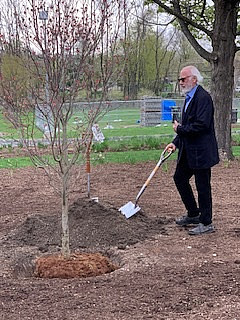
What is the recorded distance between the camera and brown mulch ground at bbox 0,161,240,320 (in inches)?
175

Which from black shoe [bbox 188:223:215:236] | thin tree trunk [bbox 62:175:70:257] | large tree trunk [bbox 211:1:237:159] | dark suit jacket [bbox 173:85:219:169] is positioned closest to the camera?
thin tree trunk [bbox 62:175:70:257]

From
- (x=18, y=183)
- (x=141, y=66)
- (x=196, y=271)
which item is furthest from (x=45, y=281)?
(x=141, y=66)

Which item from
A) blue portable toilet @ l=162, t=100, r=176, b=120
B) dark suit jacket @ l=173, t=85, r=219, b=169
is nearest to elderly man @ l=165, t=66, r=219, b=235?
dark suit jacket @ l=173, t=85, r=219, b=169

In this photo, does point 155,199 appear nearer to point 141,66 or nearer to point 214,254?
point 214,254

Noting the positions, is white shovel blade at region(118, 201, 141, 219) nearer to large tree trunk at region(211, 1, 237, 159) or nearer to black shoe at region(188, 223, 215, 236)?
black shoe at region(188, 223, 215, 236)

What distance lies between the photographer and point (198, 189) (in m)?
6.77

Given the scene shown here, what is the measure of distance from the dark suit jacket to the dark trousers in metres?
0.14

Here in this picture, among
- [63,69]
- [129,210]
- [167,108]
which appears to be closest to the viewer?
[63,69]

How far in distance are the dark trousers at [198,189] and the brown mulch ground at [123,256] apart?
0.90 ft

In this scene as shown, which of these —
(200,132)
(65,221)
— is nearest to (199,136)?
(200,132)

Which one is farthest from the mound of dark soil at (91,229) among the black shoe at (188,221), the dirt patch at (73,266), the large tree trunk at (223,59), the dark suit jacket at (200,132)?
the large tree trunk at (223,59)

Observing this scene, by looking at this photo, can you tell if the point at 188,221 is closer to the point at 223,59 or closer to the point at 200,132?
the point at 200,132

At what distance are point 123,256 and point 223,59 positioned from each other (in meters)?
8.07

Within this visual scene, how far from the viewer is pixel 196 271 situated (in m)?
5.41
